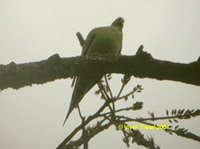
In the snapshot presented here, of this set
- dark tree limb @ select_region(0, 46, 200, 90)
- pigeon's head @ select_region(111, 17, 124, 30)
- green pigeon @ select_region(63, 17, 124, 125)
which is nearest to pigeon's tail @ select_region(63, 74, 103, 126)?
green pigeon @ select_region(63, 17, 124, 125)

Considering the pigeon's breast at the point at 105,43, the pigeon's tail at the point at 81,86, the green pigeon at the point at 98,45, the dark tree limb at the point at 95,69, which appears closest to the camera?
Answer: the dark tree limb at the point at 95,69

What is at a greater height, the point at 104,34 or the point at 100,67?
the point at 104,34

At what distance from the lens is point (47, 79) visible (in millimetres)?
2562

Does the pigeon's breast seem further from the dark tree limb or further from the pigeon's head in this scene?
the dark tree limb

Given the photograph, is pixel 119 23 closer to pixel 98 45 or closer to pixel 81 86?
pixel 98 45

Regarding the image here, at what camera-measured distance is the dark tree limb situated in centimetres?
247

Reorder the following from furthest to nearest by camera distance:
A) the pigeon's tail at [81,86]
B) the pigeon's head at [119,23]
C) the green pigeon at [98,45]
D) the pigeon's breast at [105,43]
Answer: the pigeon's head at [119,23] → the pigeon's breast at [105,43] → the green pigeon at [98,45] → the pigeon's tail at [81,86]

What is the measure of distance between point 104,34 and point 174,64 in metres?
2.47

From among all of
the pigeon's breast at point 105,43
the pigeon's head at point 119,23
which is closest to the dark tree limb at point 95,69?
the pigeon's breast at point 105,43

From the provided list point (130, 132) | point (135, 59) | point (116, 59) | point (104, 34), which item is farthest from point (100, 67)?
point (104, 34)

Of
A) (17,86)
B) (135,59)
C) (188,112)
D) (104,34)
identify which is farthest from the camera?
(104,34)

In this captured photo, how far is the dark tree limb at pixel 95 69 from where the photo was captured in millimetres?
2467

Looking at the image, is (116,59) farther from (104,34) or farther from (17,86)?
(104,34)

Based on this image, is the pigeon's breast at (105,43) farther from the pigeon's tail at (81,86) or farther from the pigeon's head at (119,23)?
the pigeon's head at (119,23)
